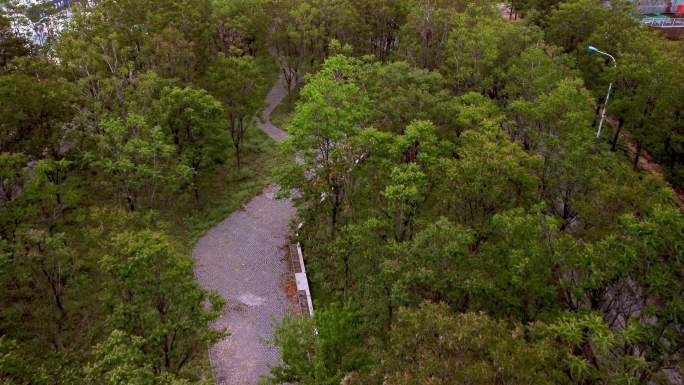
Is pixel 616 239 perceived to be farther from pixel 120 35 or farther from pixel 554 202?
pixel 120 35

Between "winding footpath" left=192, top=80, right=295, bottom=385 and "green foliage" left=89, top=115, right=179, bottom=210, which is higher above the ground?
"green foliage" left=89, top=115, right=179, bottom=210

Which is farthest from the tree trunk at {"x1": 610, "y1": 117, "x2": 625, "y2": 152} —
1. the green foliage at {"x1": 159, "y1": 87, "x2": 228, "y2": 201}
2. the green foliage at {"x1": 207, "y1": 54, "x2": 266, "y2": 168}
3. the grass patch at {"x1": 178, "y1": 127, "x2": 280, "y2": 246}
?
the green foliage at {"x1": 159, "y1": 87, "x2": 228, "y2": 201}

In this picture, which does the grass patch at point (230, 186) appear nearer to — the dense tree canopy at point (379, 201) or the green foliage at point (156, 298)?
the dense tree canopy at point (379, 201)

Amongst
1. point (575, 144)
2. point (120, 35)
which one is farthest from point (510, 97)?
point (120, 35)

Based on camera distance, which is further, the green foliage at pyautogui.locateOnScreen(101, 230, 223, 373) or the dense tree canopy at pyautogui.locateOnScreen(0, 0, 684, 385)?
the green foliage at pyautogui.locateOnScreen(101, 230, 223, 373)

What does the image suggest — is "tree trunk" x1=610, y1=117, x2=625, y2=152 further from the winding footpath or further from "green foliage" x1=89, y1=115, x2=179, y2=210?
"green foliage" x1=89, y1=115, x2=179, y2=210

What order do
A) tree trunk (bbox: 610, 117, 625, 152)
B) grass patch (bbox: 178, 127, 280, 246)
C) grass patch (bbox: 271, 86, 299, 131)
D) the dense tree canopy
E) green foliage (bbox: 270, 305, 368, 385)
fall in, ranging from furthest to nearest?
grass patch (bbox: 271, 86, 299, 131), tree trunk (bbox: 610, 117, 625, 152), grass patch (bbox: 178, 127, 280, 246), green foliage (bbox: 270, 305, 368, 385), the dense tree canopy
